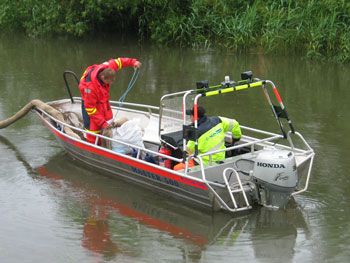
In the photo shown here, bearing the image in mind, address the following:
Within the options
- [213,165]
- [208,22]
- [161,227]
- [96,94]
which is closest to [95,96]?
[96,94]

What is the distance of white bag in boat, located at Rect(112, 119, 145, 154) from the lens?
33.9ft

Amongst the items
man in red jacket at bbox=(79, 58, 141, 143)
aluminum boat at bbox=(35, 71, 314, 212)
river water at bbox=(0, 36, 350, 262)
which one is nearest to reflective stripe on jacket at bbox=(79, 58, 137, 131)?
man in red jacket at bbox=(79, 58, 141, 143)

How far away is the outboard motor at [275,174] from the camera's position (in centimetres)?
846

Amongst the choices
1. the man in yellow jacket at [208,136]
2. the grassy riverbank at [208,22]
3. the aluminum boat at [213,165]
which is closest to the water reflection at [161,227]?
the aluminum boat at [213,165]

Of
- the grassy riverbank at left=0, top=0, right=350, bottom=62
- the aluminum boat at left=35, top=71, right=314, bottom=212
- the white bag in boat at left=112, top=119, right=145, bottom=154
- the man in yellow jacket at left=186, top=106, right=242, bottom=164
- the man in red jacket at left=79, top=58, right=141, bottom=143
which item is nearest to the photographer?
the aluminum boat at left=35, top=71, right=314, bottom=212

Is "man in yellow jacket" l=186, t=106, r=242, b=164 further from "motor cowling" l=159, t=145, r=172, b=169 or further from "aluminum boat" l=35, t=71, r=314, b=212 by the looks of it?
"motor cowling" l=159, t=145, r=172, b=169

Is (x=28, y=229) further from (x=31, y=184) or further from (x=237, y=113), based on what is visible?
(x=237, y=113)

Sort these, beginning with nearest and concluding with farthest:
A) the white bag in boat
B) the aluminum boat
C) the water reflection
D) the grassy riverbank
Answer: the water reflection < the aluminum boat < the white bag in boat < the grassy riverbank

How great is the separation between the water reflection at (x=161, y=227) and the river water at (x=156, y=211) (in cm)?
1

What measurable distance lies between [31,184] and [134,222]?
2.17m

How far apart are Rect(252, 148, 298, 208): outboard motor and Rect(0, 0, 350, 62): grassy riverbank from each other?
10.3 meters

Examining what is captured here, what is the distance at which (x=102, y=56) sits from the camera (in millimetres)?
21234

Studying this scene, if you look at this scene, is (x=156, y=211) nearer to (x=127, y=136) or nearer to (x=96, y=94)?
(x=127, y=136)

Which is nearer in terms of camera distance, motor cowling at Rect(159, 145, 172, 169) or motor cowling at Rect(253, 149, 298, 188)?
motor cowling at Rect(253, 149, 298, 188)
